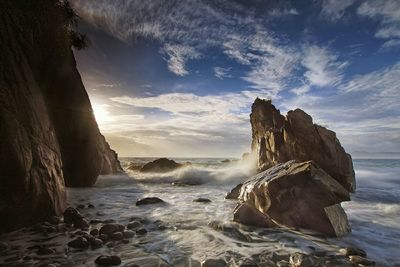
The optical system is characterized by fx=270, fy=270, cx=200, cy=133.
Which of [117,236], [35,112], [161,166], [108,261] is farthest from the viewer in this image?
[161,166]

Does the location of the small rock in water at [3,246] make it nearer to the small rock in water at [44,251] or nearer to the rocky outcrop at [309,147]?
the small rock in water at [44,251]

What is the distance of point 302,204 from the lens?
24.7ft

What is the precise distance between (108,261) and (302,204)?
5298 millimetres

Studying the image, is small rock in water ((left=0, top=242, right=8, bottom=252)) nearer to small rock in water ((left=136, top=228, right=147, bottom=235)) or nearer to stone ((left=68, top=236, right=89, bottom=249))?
stone ((left=68, top=236, right=89, bottom=249))

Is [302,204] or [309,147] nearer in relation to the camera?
[302,204]

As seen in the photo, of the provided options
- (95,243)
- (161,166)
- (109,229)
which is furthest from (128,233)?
(161,166)

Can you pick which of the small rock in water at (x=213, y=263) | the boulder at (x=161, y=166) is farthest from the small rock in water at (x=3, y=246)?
the boulder at (x=161, y=166)

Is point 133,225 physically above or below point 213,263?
above

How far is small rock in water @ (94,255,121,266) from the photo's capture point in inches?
183

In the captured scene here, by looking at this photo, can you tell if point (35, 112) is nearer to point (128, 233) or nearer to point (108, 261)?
point (128, 233)

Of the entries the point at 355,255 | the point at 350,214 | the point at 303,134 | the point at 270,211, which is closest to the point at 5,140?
the point at 270,211

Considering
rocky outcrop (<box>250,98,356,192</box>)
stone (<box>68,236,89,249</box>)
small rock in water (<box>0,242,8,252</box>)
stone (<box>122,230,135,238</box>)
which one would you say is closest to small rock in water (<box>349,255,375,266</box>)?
stone (<box>122,230,135,238</box>)

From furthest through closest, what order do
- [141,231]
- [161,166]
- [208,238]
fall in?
[161,166] → [141,231] → [208,238]

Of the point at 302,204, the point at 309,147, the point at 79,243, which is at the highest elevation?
the point at 309,147
